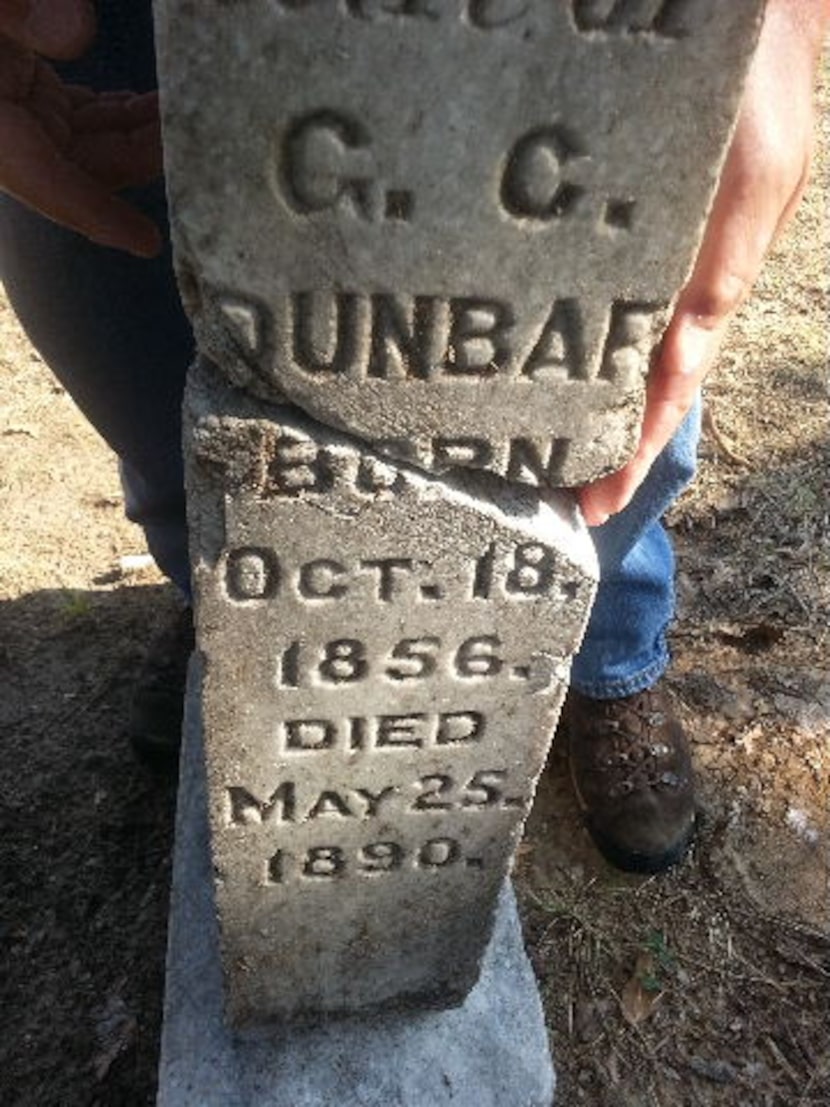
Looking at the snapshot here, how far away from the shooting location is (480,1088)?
1528 mm

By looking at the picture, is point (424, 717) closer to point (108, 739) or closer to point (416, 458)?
point (416, 458)

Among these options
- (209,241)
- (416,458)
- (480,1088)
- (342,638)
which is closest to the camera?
(209,241)

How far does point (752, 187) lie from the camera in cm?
101

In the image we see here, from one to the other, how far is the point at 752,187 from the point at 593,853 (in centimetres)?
130

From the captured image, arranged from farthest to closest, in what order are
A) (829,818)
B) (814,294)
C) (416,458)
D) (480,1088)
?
(814,294), (829,818), (480,1088), (416,458)

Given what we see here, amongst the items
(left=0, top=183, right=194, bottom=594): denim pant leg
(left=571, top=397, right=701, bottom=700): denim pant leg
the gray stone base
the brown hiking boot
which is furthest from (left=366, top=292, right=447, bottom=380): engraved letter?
the brown hiking boot

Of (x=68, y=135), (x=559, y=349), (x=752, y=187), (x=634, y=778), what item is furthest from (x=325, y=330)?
(x=634, y=778)

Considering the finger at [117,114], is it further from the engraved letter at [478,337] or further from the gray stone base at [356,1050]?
the gray stone base at [356,1050]

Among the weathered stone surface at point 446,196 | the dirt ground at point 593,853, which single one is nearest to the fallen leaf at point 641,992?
the dirt ground at point 593,853

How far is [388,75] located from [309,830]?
32.1 inches

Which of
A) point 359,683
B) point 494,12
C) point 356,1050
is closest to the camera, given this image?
point 494,12

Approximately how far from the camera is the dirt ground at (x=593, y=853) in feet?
5.76

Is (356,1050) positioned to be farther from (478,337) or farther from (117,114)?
(117,114)

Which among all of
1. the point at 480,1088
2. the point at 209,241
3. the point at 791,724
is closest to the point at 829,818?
the point at 791,724
